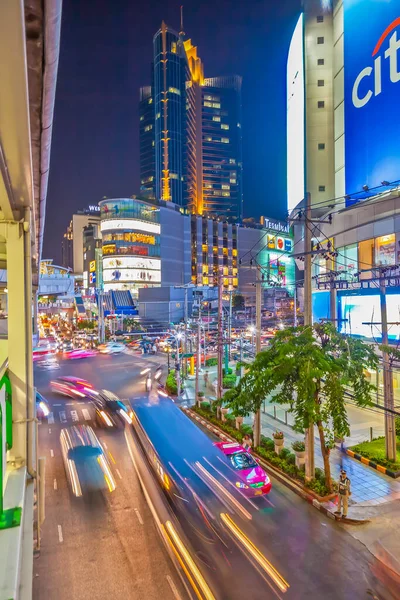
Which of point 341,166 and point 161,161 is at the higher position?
point 161,161

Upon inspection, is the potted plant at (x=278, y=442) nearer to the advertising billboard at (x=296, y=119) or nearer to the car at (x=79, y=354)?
the advertising billboard at (x=296, y=119)

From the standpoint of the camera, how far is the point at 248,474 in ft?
40.7

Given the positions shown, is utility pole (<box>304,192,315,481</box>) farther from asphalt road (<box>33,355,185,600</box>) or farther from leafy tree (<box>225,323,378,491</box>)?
asphalt road (<box>33,355,185,600</box>)

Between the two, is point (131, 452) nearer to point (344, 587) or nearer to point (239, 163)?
point (344, 587)

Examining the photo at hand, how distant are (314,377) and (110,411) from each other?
47.7ft

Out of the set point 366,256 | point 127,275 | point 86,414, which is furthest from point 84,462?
point 127,275

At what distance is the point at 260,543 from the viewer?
9.38 m

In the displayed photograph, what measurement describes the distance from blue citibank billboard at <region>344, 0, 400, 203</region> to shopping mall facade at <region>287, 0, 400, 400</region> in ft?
0.22

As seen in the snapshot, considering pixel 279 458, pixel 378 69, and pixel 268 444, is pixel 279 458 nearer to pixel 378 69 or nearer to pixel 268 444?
pixel 268 444

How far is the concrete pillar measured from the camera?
12.1 ft

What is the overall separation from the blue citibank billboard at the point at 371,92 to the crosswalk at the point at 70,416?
954 inches

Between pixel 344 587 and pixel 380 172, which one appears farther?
pixel 380 172

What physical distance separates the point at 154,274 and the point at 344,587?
248ft

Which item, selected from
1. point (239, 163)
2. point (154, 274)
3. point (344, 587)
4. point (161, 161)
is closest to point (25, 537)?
point (344, 587)
